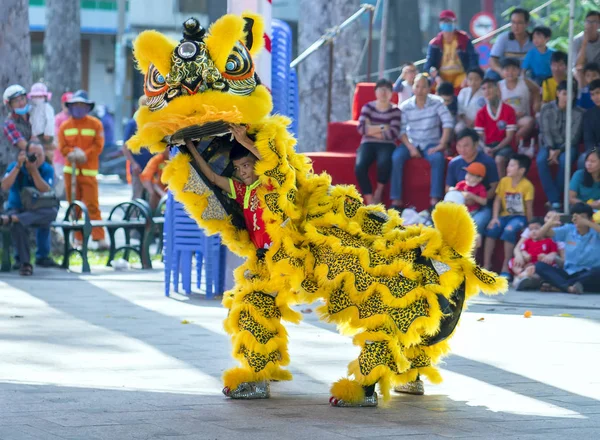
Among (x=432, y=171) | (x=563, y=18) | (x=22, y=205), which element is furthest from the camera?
(x=563, y=18)

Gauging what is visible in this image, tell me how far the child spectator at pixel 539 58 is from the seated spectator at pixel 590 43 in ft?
1.33

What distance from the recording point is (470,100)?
13.9 metres

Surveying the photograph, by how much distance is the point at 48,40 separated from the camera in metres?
26.6

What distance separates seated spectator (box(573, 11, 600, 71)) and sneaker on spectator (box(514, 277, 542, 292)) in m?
3.11

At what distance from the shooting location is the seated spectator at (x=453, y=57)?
1525 cm

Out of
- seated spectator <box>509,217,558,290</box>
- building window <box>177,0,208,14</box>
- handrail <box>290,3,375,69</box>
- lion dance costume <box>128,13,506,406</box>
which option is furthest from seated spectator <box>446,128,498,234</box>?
building window <box>177,0,208,14</box>

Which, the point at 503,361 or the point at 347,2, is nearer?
the point at 503,361

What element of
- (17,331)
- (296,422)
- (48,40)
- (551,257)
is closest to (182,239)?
(17,331)

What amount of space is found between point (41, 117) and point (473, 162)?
5.82m

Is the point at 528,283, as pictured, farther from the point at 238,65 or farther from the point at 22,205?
the point at 238,65

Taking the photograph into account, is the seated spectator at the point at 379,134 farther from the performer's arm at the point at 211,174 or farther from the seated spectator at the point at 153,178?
the performer's arm at the point at 211,174

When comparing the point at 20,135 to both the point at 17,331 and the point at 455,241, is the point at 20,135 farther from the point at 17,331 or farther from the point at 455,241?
the point at 455,241

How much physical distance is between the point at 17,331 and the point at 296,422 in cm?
357

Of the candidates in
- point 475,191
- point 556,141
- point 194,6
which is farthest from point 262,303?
point 194,6
